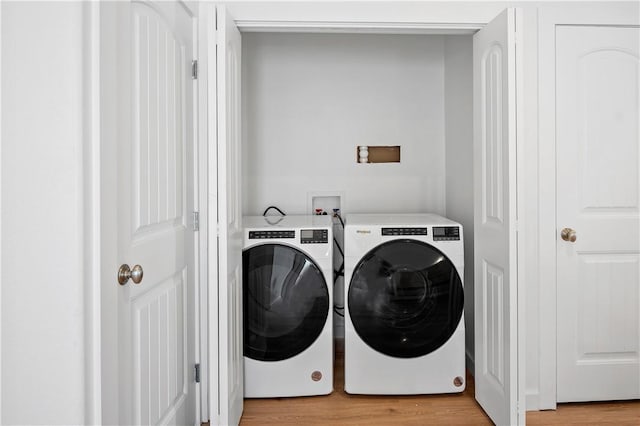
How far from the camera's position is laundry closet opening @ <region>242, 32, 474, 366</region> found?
3.13 meters

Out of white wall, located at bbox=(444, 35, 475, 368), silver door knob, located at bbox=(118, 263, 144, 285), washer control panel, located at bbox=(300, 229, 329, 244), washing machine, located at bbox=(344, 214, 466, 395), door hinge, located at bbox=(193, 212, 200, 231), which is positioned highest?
white wall, located at bbox=(444, 35, 475, 368)

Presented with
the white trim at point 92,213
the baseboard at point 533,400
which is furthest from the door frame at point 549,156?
the white trim at point 92,213

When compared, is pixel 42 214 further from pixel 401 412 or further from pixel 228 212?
pixel 401 412

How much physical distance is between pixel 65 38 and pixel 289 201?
84.0 inches

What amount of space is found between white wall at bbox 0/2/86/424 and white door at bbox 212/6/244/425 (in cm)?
74

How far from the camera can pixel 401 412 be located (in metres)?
2.28

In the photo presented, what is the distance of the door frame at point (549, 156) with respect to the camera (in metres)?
2.21

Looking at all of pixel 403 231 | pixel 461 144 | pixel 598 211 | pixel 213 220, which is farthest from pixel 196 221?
pixel 598 211

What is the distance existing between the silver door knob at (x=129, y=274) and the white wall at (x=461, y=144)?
1976 mm

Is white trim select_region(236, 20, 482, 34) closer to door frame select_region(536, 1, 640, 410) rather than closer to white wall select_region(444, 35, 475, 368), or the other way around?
door frame select_region(536, 1, 640, 410)

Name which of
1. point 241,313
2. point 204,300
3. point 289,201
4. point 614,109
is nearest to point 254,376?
point 241,313

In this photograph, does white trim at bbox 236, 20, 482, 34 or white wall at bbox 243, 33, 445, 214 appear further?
white wall at bbox 243, 33, 445, 214

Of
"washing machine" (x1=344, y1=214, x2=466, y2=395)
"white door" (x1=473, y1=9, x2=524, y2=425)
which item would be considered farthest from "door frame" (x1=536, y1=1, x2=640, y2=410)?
"washing machine" (x1=344, y1=214, x2=466, y2=395)

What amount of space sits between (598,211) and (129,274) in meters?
2.21
